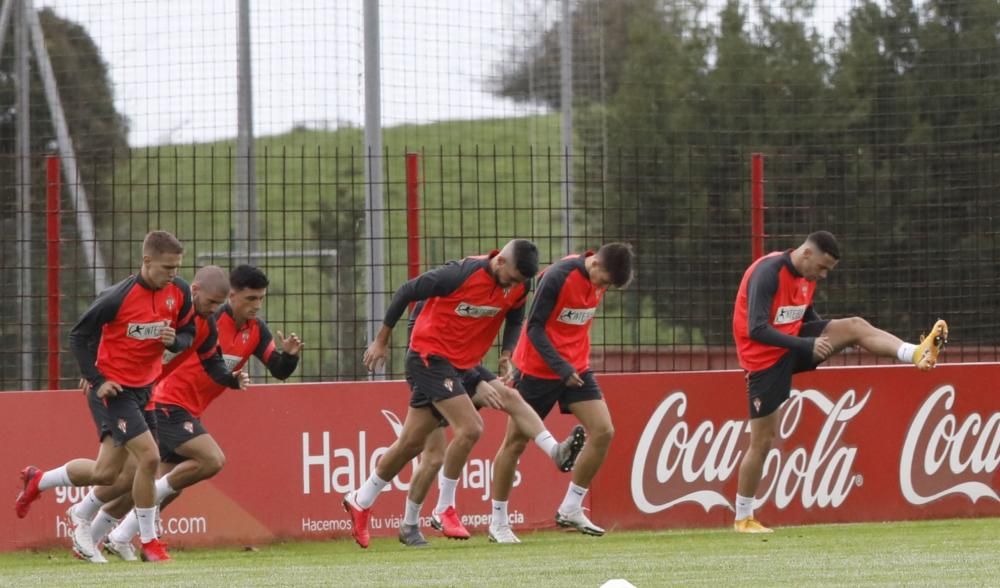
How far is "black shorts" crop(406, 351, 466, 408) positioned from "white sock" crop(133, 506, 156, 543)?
1.87 meters

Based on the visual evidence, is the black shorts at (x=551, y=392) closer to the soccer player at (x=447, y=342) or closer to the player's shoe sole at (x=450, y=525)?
the soccer player at (x=447, y=342)

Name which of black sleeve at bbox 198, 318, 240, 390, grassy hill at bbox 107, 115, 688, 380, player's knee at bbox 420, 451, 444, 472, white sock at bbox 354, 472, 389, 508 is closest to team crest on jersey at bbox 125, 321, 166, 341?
black sleeve at bbox 198, 318, 240, 390

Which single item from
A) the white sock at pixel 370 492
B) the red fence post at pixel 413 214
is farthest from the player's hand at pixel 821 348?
the red fence post at pixel 413 214

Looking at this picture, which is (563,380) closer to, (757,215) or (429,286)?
(429,286)

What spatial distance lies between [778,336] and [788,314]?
41 centimetres

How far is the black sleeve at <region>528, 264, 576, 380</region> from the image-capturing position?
11578mm

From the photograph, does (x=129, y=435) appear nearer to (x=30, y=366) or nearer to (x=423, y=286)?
(x=423, y=286)

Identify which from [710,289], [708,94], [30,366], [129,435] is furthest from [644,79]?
[129,435]

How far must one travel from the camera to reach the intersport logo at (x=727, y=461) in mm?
13469

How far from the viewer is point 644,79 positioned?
3044 cm

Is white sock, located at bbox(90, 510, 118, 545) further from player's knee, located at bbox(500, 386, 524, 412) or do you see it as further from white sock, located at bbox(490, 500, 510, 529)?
player's knee, located at bbox(500, 386, 524, 412)

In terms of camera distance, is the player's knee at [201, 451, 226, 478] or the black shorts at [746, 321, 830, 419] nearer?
the player's knee at [201, 451, 226, 478]

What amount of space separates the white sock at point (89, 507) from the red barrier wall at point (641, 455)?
115 cm

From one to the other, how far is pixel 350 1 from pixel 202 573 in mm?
12166
